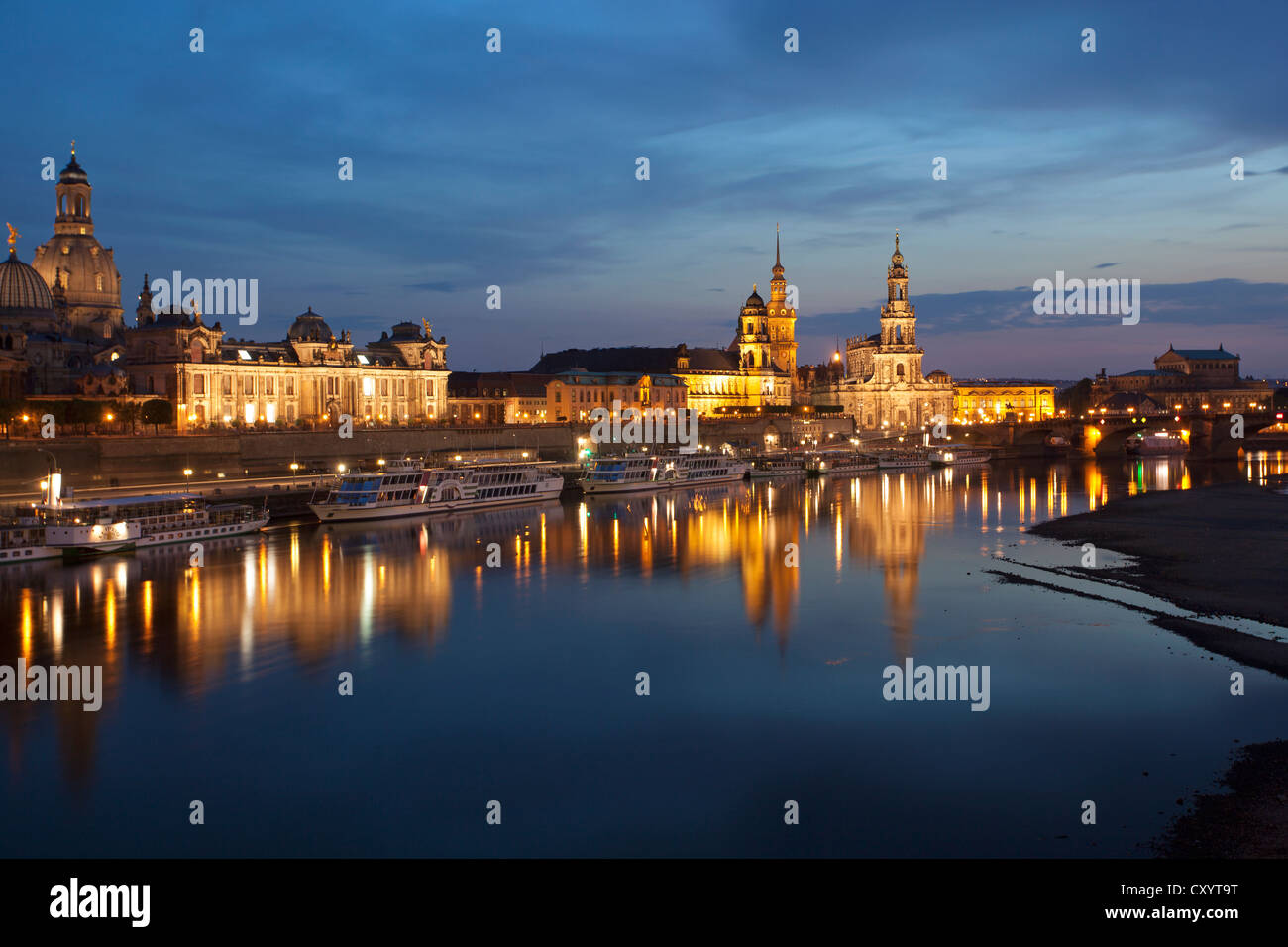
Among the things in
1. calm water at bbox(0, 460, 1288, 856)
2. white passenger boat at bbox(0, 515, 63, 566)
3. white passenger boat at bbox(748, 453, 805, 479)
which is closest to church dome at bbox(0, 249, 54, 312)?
white passenger boat at bbox(748, 453, 805, 479)

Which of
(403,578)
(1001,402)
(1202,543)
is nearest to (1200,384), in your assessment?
(1001,402)

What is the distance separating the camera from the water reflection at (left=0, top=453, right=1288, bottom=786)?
2514cm

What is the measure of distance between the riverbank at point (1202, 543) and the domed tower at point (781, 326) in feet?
339

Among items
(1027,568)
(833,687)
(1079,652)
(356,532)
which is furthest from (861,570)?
A: (356,532)

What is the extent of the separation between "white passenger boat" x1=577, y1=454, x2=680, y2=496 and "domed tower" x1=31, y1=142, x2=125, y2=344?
53.1m

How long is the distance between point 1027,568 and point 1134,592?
215 inches

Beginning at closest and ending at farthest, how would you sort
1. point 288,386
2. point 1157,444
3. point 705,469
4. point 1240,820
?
1. point 1240,820
2. point 705,469
3. point 288,386
4. point 1157,444

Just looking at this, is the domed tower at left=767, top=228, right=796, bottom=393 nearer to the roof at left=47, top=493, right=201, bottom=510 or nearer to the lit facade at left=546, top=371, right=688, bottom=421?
the lit facade at left=546, top=371, right=688, bottom=421

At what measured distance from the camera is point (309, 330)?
9869 centimetres

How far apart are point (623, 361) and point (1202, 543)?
10972cm

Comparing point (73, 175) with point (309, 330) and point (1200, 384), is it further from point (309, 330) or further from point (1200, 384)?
point (1200, 384)

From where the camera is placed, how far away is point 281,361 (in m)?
94.2

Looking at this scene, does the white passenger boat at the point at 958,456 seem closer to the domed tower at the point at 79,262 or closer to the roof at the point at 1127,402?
the roof at the point at 1127,402
